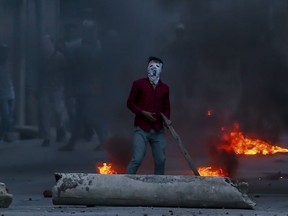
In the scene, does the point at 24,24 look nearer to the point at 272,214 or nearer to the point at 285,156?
the point at 285,156

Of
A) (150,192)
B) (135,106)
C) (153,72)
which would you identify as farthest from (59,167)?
(150,192)

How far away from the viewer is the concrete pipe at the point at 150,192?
10.0 m

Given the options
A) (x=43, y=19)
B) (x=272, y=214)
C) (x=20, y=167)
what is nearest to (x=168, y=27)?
(x=43, y=19)

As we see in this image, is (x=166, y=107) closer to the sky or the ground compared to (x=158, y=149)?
closer to the sky

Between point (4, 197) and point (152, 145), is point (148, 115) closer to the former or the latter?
point (152, 145)

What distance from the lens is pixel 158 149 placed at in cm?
1098

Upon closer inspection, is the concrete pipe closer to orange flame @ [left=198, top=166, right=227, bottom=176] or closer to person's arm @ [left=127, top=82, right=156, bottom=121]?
person's arm @ [left=127, top=82, right=156, bottom=121]

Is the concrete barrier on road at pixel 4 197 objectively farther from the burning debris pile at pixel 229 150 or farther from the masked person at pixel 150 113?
the burning debris pile at pixel 229 150

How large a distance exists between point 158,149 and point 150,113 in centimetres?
35

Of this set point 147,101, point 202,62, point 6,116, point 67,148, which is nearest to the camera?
point 147,101

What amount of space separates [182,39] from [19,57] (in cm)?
168

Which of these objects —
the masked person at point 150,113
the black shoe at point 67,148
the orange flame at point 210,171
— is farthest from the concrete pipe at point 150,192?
the black shoe at point 67,148

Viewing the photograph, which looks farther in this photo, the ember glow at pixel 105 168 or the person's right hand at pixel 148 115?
the ember glow at pixel 105 168

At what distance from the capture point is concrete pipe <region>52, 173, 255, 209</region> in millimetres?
10016
